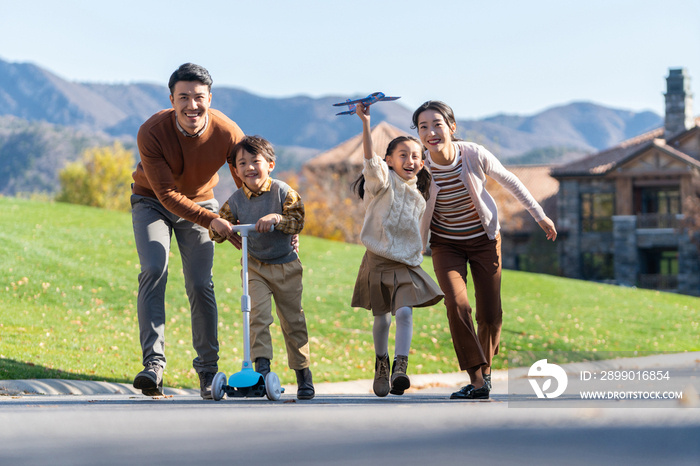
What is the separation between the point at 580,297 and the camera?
62.7ft

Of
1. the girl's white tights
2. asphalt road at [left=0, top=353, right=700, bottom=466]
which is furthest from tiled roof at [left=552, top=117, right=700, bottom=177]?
asphalt road at [left=0, top=353, right=700, bottom=466]

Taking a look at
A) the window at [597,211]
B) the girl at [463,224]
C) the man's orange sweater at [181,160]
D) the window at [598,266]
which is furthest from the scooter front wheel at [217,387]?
the window at [597,211]

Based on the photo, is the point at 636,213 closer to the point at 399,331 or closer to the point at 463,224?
the point at 463,224

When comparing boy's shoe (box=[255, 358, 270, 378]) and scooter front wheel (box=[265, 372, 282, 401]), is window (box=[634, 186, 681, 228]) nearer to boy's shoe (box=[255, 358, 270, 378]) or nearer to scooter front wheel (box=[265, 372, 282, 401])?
boy's shoe (box=[255, 358, 270, 378])

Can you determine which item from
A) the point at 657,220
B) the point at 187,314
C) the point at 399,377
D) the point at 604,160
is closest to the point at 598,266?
the point at 657,220

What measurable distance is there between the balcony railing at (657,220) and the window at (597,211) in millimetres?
1523

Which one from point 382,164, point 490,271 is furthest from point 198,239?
point 490,271

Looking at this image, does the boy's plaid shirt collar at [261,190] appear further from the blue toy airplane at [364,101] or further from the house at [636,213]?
the house at [636,213]

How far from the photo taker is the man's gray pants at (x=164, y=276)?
16.9ft

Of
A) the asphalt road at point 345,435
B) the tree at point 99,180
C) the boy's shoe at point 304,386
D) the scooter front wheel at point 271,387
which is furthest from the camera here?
the tree at point 99,180

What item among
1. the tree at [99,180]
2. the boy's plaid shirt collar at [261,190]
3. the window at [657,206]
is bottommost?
the boy's plaid shirt collar at [261,190]

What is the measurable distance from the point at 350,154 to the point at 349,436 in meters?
40.4

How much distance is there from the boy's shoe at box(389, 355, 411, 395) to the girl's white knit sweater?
0.70 m

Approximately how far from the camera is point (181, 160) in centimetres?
522
